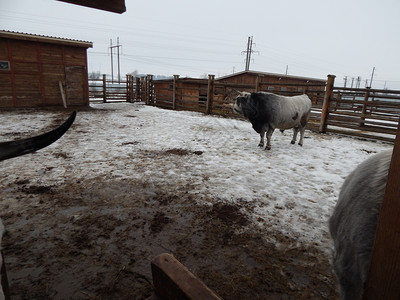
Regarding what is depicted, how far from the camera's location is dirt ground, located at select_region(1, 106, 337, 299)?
5.97ft

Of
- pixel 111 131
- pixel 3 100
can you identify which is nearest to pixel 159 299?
pixel 111 131

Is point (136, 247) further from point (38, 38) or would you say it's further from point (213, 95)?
point (38, 38)

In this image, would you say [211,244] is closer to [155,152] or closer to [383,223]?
[383,223]

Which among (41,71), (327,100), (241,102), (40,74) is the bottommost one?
(241,102)

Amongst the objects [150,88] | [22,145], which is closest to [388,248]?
[22,145]

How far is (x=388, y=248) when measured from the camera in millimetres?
612

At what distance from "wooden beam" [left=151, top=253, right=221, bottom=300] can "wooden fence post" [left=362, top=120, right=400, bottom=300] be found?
57 cm

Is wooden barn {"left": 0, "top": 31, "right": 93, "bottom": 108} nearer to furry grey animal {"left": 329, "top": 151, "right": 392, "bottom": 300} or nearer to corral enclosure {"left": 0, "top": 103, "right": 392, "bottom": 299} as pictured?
corral enclosure {"left": 0, "top": 103, "right": 392, "bottom": 299}

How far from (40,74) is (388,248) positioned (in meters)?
15.0

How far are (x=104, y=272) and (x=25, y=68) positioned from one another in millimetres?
13438

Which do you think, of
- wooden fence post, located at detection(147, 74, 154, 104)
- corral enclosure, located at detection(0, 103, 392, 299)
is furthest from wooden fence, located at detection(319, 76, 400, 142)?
wooden fence post, located at detection(147, 74, 154, 104)

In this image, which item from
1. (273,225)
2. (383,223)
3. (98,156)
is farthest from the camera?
(98,156)

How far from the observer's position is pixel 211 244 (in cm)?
233

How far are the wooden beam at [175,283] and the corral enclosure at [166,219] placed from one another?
776 mm
